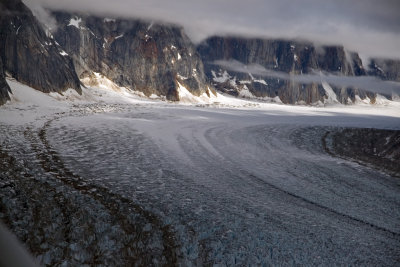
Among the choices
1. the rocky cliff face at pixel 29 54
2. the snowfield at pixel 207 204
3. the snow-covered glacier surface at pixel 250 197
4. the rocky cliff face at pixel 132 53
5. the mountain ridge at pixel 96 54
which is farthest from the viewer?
the rocky cliff face at pixel 132 53

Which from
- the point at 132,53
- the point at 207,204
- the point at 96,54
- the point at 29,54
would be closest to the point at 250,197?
the point at 207,204

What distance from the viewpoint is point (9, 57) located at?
151 feet

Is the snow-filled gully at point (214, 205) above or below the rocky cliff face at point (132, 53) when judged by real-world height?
below

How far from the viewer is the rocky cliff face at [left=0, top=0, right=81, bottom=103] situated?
150 feet

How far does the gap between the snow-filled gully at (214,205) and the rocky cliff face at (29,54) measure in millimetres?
38693

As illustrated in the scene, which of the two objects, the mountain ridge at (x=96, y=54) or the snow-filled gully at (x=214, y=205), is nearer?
the snow-filled gully at (x=214, y=205)

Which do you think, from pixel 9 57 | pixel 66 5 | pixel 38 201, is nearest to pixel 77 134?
pixel 38 201

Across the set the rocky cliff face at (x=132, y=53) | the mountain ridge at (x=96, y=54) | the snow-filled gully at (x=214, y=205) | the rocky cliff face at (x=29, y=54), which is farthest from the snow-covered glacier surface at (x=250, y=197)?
the rocky cliff face at (x=132, y=53)

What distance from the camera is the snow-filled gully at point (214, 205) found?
17.6 feet

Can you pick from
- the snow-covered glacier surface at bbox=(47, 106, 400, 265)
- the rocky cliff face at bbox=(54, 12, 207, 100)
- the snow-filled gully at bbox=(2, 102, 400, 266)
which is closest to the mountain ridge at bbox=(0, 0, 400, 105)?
the rocky cliff face at bbox=(54, 12, 207, 100)

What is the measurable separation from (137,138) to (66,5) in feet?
296

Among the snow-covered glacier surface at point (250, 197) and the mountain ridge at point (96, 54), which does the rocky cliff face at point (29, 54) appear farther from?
the snow-covered glacier surface at point (250, 197)

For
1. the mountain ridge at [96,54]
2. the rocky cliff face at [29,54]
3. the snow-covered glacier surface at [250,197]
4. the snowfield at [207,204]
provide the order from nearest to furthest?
the snowfield at [207,204] → the snow-covered glacier surface at [250,197] → the rocky cliff face at [29,54] → the mountain ridge at [96,54]

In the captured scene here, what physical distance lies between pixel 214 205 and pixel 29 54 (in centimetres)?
5262
